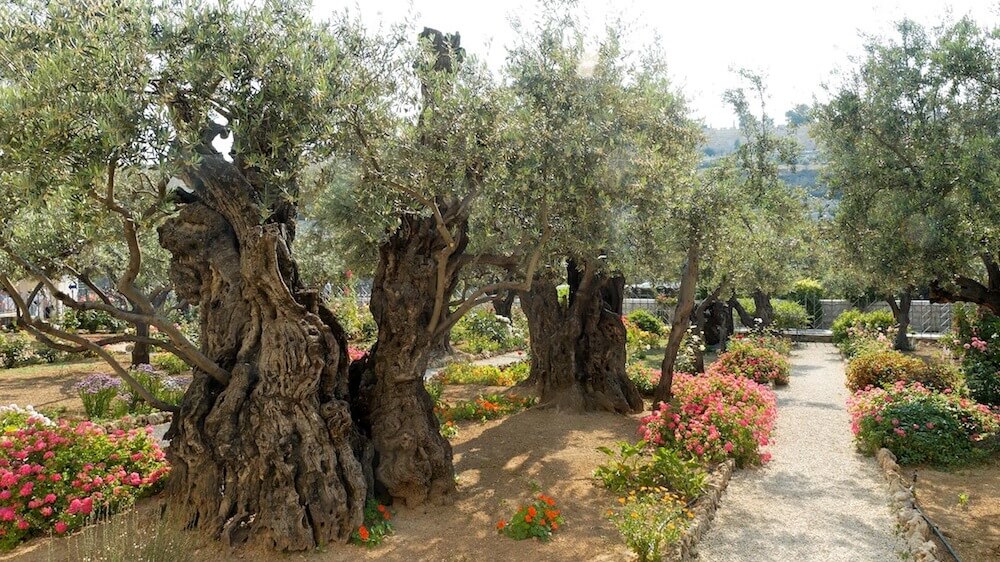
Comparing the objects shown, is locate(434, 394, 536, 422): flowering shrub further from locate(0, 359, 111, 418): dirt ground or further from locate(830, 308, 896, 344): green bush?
locate(830, 308, 896, 344): green bush

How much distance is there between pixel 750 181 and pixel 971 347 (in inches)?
234

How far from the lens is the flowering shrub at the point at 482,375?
16703 mm

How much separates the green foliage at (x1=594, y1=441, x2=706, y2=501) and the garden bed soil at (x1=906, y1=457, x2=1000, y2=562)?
241 centimetres

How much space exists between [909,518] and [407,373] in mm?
Answer: 5621

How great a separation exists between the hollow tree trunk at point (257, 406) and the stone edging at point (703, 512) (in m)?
3.07

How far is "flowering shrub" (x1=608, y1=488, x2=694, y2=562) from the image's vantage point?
6.00 metres

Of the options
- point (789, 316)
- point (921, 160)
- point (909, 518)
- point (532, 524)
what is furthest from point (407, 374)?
point (789, 316)

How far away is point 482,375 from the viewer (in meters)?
17.1

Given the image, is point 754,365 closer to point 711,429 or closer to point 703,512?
point 711,429

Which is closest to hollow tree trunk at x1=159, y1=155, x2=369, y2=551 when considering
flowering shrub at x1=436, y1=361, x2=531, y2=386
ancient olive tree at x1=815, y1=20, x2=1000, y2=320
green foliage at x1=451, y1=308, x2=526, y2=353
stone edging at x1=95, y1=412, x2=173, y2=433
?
stone edging at x1=95, y1=412, x2=173, y2=433

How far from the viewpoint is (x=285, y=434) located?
630 centimetres

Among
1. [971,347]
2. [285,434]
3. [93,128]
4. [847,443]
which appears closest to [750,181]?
[971,347]

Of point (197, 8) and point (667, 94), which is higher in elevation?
point (667, 94)

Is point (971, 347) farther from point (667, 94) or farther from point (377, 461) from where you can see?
point (377, 461)
